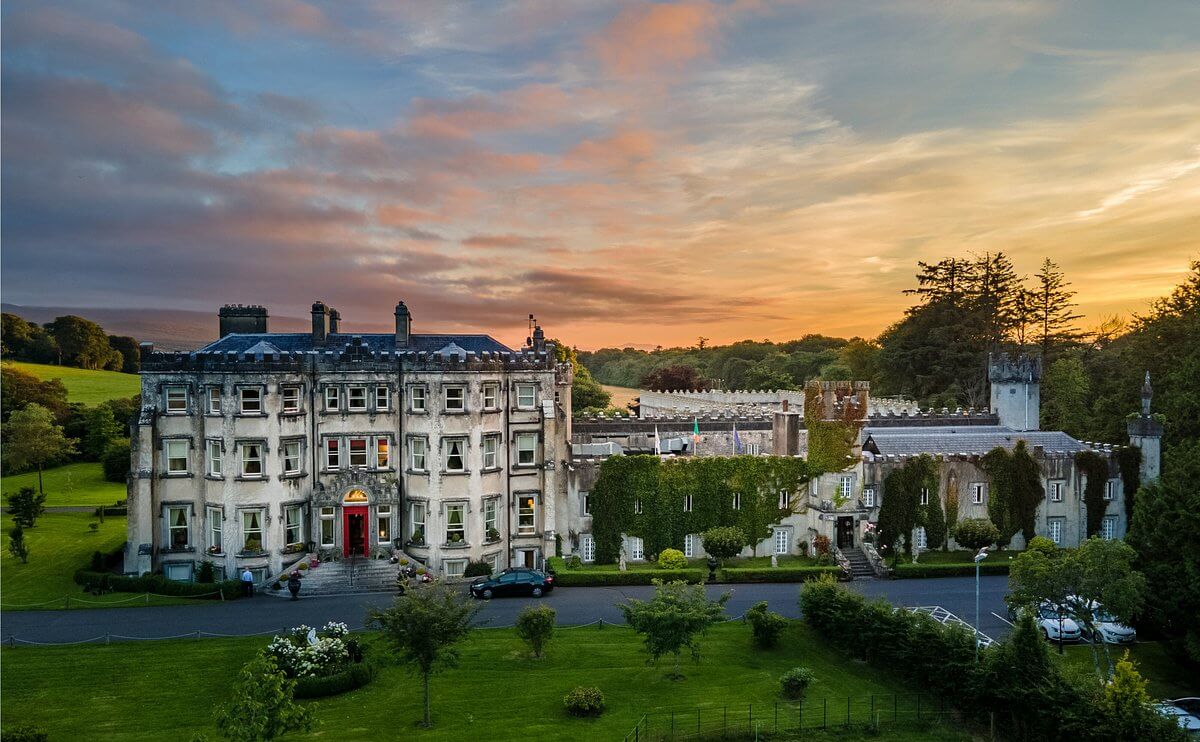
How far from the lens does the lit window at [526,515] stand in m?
46.0

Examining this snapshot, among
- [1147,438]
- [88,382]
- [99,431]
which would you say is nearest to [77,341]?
[88,382]

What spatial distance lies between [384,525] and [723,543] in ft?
64.8

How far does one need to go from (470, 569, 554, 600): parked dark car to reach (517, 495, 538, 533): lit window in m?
4.78

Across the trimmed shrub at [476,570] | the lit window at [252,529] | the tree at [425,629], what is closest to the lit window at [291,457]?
the lit window at [252,529]

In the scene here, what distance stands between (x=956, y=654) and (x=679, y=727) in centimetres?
1076

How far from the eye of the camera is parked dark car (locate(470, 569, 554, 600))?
40312mm

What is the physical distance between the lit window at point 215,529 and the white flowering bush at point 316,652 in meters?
13.5

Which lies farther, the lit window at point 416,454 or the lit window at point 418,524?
the lit window at point 416,454

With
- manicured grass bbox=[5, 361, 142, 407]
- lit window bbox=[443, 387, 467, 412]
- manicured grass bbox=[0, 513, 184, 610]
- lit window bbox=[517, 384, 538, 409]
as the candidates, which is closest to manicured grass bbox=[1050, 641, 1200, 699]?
lit window bbox=[517, 384, 538, 409]

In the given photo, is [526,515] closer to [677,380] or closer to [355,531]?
[355,531]

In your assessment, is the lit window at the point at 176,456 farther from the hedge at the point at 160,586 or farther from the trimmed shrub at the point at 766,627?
the trimmed shrub at the point at 766,627

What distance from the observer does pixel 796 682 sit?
28.6 m

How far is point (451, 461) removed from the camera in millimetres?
44250

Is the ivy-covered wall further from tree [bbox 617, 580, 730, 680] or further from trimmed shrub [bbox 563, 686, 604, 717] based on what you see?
trimmed shrub [bbox 563, 686, 604, 717]
